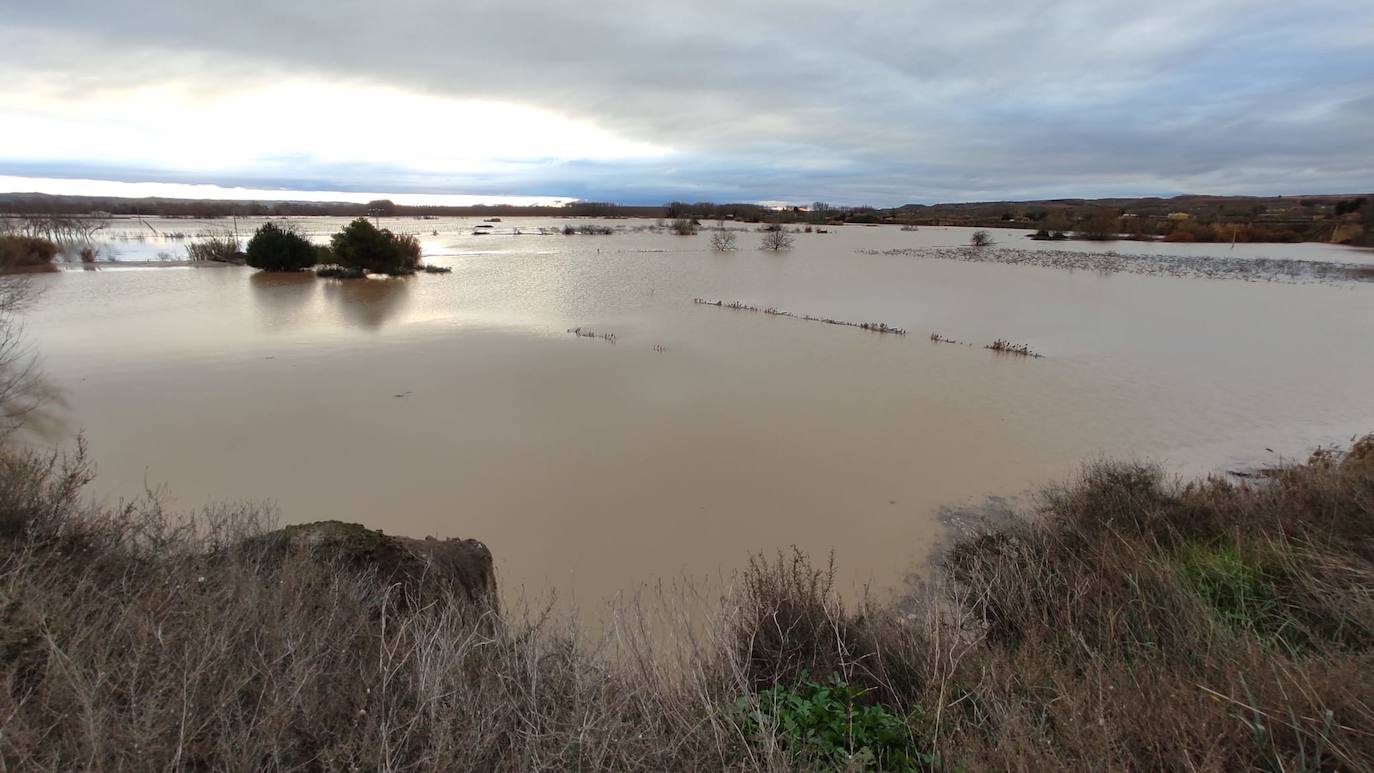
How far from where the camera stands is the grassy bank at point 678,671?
194 centimetres

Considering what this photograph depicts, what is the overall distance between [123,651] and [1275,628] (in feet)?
16.6

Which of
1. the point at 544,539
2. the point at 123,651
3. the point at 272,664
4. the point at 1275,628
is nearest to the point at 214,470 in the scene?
the point at 544,539

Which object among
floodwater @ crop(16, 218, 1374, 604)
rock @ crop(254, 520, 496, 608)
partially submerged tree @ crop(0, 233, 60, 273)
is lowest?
floodwater @ crop(16, 218, 1374, 604)

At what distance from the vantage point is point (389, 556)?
3758 millimetres

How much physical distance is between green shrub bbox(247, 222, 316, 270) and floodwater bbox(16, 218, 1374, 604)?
4777mm

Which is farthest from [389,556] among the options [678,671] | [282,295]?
[282,295]

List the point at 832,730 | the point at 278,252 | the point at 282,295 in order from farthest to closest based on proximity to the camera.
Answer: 1. the point at 278,252
2. the point at 282,295
3. the point at 832,730

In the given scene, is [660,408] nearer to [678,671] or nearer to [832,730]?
[678,671]

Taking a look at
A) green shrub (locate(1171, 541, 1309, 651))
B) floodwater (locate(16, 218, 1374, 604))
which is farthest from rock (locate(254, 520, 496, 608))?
green shrub (locate(1171, 541, 1309, 651))

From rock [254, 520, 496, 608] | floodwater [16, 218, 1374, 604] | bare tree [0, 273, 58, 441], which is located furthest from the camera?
bare tree [0, 273, 58, 441]

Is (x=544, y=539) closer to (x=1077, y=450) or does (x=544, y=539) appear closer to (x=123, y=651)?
(x=123, y=651)

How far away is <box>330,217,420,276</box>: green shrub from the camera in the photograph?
22203mm

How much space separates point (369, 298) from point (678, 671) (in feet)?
60.4

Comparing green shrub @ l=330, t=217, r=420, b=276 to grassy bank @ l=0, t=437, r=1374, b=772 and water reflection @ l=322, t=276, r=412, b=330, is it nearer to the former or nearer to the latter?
water reflection @ l=322, t=276, r=412, b=330
